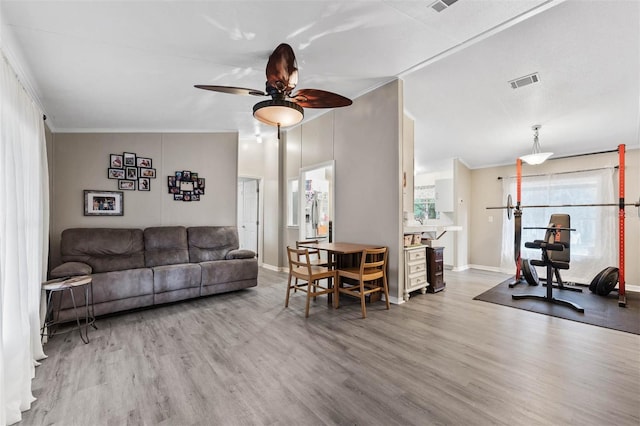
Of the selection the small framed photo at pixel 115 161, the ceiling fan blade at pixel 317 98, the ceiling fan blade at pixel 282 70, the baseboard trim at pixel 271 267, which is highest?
the ceiling fan blade at pixel 282 70

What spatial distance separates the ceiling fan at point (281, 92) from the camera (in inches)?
96.8

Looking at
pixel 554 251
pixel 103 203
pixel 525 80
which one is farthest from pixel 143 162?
pixel 554 251

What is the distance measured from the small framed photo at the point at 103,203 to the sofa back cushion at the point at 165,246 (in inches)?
22.8

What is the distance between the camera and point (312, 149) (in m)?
5.19

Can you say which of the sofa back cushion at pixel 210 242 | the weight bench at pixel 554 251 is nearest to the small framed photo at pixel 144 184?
the sofa back cushion at pixel 210 242

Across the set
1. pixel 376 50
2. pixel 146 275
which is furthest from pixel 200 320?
pixel 376 50

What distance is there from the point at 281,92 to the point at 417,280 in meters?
3.11

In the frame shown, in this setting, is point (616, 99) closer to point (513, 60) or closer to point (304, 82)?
point (513, 60)

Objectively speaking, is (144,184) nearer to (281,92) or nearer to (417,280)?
(281,92)

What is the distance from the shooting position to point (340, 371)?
2139 millimetres

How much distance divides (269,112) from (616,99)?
14.5 ft

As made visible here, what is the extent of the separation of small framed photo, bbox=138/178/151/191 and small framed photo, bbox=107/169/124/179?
25 cm

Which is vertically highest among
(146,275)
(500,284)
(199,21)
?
(199,21)

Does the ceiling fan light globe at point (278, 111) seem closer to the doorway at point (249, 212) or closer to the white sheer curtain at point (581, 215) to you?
the doorway at point (249, 212)
